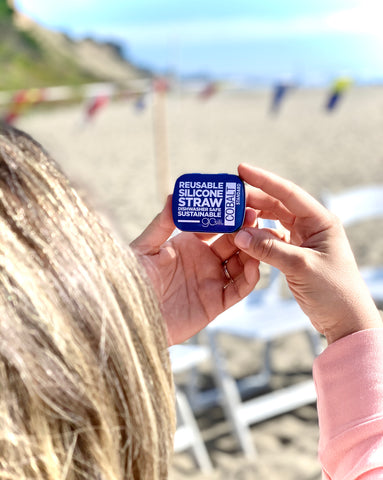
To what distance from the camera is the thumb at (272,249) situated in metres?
0.90

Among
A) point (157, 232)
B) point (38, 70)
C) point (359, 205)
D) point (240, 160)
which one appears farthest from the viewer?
point (38, 70)

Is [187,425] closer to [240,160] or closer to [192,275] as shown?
[192,275]

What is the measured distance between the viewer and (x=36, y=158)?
0.70 meters

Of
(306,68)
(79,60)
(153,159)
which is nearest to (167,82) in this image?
(306,68)

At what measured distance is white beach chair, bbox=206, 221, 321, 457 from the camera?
2473 mm

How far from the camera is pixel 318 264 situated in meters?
0.91

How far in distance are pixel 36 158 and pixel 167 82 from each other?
217 inches

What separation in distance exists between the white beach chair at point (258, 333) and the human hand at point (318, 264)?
148cm

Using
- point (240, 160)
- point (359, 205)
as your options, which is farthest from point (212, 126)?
point (359, 205)

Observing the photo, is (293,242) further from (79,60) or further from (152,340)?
(79,60)

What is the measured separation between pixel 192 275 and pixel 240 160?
29.6 feet

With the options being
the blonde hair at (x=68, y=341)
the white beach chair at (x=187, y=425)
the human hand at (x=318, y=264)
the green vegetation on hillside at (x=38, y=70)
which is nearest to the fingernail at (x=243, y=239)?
the human hand at (x=318, y=264)

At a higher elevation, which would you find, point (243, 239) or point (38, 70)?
point (38, 70)

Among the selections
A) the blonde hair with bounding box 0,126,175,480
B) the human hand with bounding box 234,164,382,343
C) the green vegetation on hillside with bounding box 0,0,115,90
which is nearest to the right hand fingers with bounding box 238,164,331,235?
the human hand with bounding box 234,164,382,343
